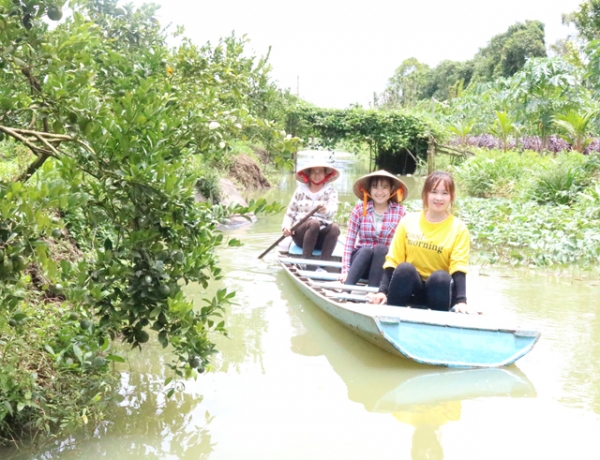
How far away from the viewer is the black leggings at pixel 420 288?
13.6 feet

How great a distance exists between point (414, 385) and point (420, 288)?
2.51ft

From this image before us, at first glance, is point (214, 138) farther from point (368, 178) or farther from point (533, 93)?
point (533, 93)

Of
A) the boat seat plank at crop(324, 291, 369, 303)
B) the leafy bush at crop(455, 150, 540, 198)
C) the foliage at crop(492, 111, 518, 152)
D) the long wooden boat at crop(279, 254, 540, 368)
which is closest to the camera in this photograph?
the long wooden boat at crop(279, 254, 540, 368)

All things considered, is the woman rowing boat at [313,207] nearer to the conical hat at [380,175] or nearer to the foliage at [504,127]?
the conical hat at [380,175]

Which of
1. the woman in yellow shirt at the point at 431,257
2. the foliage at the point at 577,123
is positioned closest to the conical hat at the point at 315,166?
the woman in yellow shirt at the point at 431,257

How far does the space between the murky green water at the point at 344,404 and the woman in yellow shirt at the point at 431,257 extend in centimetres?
46

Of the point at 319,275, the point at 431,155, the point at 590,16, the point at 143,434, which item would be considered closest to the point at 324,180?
the point at 319,275

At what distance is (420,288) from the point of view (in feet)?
14.1

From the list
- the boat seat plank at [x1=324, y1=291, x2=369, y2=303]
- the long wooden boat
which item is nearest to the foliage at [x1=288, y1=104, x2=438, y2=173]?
the boat seat plank at [x1=324, y1=291, x2=369, y2=303]

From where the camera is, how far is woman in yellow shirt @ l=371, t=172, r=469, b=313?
4102 mm

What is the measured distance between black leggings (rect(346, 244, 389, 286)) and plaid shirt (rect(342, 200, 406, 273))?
0.39 ft

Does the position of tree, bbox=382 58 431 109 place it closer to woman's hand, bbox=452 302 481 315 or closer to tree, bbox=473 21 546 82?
tree, bbox=473 21 546 82

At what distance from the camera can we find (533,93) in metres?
16.0

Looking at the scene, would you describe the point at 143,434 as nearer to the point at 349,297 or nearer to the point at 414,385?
the point at 414,385
